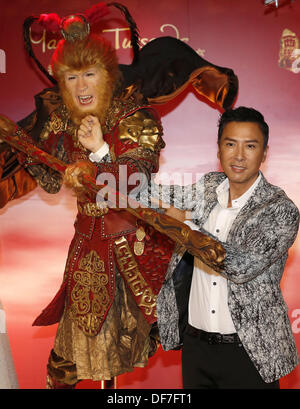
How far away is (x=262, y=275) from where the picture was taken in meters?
1.63

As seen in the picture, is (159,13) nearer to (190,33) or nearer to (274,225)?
(190,33)

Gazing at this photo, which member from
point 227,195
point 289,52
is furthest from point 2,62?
point 227,195

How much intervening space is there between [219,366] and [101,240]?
2.41 feet

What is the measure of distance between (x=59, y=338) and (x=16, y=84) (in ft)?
5.11

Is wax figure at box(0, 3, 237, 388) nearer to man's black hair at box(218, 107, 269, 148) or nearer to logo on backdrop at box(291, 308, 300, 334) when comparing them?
man's black hair at box(218, 107, 269, 148)

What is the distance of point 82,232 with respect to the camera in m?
2.18

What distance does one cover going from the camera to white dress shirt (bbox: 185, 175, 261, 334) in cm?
168

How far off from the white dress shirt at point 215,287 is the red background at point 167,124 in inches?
44.0

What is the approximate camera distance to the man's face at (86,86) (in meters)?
2.15

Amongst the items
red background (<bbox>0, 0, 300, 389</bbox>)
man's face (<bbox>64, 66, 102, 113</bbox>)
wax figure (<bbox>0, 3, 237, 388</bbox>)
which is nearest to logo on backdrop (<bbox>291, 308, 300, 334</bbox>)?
red background (<bbox>0, 0, 300, 389</bbox>)

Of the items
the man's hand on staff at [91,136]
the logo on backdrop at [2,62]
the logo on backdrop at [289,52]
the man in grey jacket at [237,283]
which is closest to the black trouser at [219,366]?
the man in grey jacket at [237,283]

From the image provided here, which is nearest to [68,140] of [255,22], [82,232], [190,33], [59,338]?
[82,232]

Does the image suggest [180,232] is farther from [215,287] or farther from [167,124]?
[167,124]

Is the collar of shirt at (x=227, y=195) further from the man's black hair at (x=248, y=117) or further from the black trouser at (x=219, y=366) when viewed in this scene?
the black trouser at (x=219, y=366)
